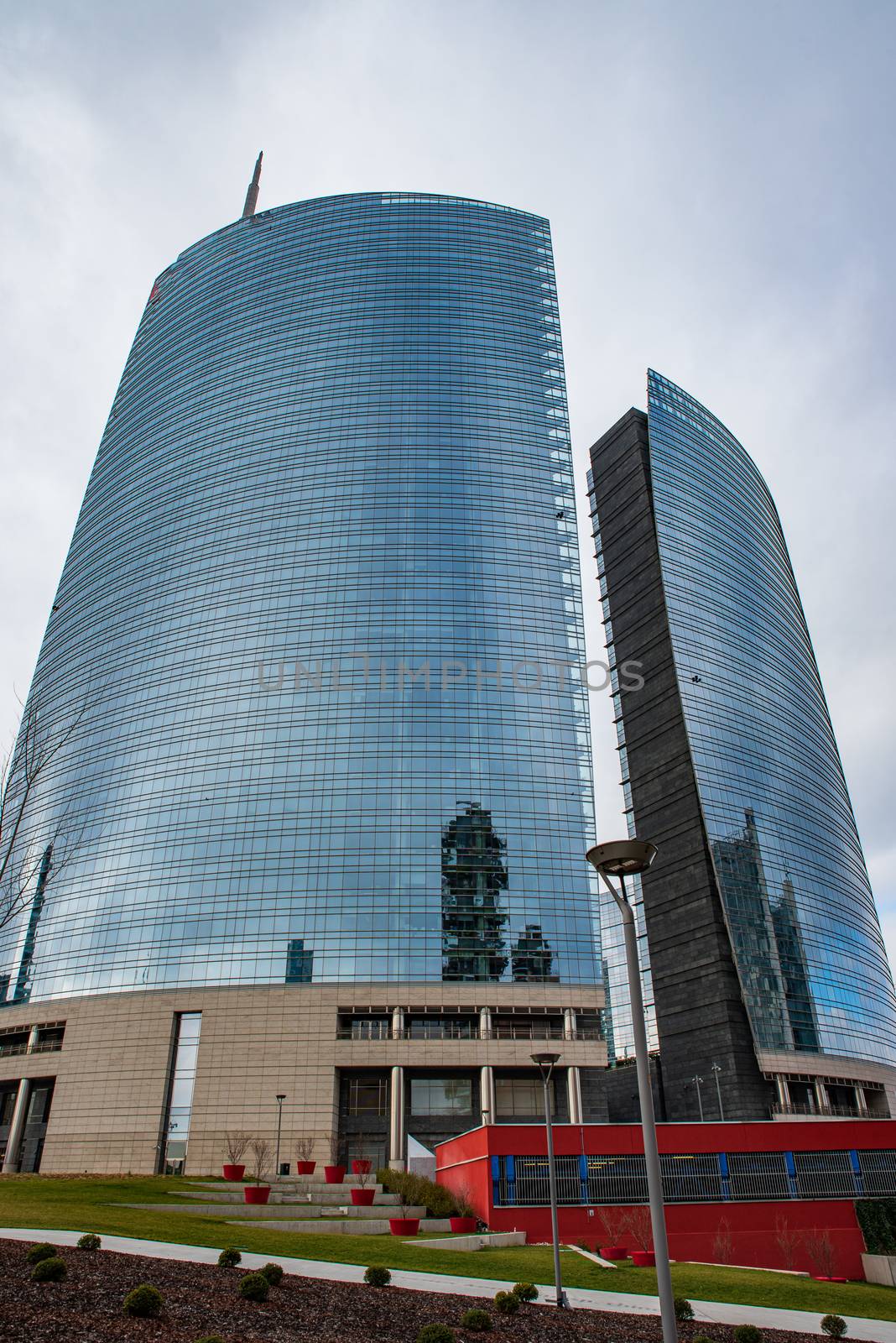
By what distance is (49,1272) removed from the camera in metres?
15.7

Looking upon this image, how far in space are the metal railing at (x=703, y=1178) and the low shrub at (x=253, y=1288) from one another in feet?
90.0

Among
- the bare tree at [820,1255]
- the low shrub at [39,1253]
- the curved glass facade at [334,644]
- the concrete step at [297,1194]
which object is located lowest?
the bare tree at [820,1255]

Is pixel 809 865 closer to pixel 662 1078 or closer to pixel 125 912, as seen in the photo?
pixel 662 1078

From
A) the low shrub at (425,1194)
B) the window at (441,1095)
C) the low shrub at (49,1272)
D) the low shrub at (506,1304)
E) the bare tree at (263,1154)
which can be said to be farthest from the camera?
the window at (441,1095)

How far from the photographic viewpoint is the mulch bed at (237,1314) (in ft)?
44.7

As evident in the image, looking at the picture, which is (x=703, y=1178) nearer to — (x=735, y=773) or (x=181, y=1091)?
(x=181, y=1091)

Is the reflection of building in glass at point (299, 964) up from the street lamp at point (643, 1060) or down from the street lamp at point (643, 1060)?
up

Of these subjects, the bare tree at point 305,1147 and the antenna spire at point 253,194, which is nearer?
the bare tree at point 305,1147

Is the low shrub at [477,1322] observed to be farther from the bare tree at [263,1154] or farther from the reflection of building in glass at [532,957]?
the reflection of building in glass at [532,957]

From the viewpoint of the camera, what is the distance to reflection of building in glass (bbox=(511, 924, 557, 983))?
84125mm

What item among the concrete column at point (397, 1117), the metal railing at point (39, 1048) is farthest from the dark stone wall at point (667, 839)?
the metal railing at point (39, 1048)

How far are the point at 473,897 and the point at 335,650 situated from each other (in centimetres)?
3045

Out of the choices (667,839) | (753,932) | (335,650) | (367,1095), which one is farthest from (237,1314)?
(667,839)

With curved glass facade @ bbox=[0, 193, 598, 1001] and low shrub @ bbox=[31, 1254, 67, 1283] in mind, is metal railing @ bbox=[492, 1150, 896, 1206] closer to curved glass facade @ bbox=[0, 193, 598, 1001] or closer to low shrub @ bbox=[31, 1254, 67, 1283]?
low shrub @ bbox=[31, 1254, 67, 1283]
